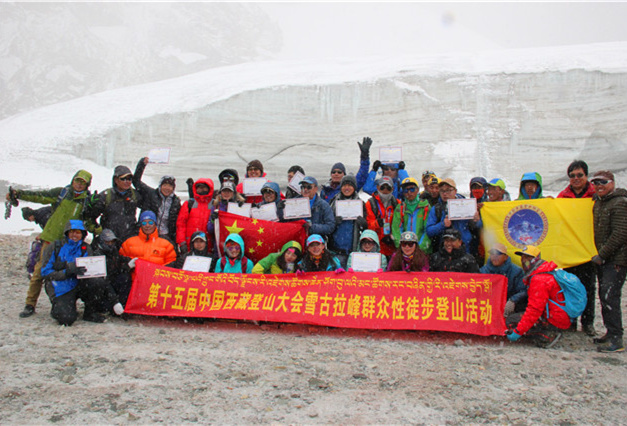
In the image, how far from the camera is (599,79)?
18.2 meters

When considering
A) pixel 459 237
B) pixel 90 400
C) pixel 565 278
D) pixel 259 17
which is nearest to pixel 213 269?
pixel 90 400

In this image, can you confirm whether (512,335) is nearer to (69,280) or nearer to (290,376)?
(290,376)

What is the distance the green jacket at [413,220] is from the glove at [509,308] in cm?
117

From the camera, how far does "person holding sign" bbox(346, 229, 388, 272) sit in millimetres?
5320

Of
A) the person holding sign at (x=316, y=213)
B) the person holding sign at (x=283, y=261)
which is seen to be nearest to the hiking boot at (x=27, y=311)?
the person holding sign at (x=283, y=261)

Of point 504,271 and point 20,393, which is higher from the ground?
point 504,271

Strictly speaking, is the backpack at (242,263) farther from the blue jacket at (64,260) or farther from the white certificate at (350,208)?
the blue jacket at (64,260)

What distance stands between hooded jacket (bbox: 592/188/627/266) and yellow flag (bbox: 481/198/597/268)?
305mm

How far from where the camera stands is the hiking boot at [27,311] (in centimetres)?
546

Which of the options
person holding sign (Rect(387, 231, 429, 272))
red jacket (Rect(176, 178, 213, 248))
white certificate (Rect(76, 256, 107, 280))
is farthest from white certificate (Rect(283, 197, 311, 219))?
white certificate (Rect(76, 256, 107, 280))

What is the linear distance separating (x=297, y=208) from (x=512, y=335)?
284 cm

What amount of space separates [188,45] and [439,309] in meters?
99.1

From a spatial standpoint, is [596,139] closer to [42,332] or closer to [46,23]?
[42,332]

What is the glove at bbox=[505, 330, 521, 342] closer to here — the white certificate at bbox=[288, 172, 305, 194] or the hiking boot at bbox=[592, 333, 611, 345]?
the hiking boot at bbox=[592, 333, 611, 345]
